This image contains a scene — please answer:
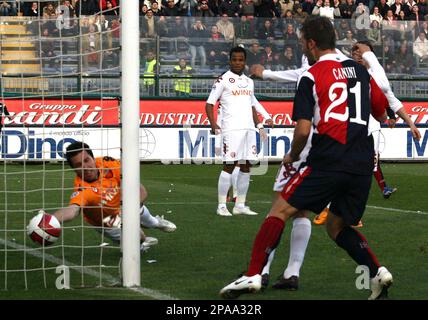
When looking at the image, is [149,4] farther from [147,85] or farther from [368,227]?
[368,227]

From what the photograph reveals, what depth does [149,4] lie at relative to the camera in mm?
29125

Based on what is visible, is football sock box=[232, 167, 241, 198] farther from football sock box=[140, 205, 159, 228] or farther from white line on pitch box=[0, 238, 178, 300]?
football sock box=[140, 205, 159, 228]

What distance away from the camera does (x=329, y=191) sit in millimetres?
7715

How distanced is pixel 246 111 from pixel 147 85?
38.9 ft

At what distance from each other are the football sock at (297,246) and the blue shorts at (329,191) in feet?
2.44

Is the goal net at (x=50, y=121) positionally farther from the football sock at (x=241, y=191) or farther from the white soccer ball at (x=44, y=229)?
the football sock at (x=241, y=191)

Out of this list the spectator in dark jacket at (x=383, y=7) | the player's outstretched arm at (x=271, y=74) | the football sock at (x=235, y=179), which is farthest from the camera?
the spectator in dark jacket at (x=383, y=7)

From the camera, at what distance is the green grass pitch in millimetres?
8305

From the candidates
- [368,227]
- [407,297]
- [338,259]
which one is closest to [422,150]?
[368,227]

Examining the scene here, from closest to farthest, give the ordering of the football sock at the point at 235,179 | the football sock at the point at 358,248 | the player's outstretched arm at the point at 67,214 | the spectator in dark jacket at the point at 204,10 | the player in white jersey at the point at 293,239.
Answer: the football sock at the point at 358,248 < the player in white jersey at the point at 293,239 < the player's outstretched arm at the point at 67,214 < the football sock at the point at 235,179 < the spectator in dark jacket at the point at 204,10

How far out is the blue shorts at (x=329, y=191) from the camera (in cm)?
770

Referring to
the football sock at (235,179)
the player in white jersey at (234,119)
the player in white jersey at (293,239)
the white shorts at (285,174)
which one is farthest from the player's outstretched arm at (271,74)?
the football sock at (235,179)

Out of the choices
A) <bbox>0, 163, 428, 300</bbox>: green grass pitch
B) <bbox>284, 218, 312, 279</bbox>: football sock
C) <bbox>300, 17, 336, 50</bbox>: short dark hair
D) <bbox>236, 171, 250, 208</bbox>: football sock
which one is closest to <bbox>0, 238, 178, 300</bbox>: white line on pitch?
<bbox>0, 163, 428, 300</bbox>: green grass pitch

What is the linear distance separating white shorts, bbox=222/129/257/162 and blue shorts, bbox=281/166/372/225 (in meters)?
7.18
